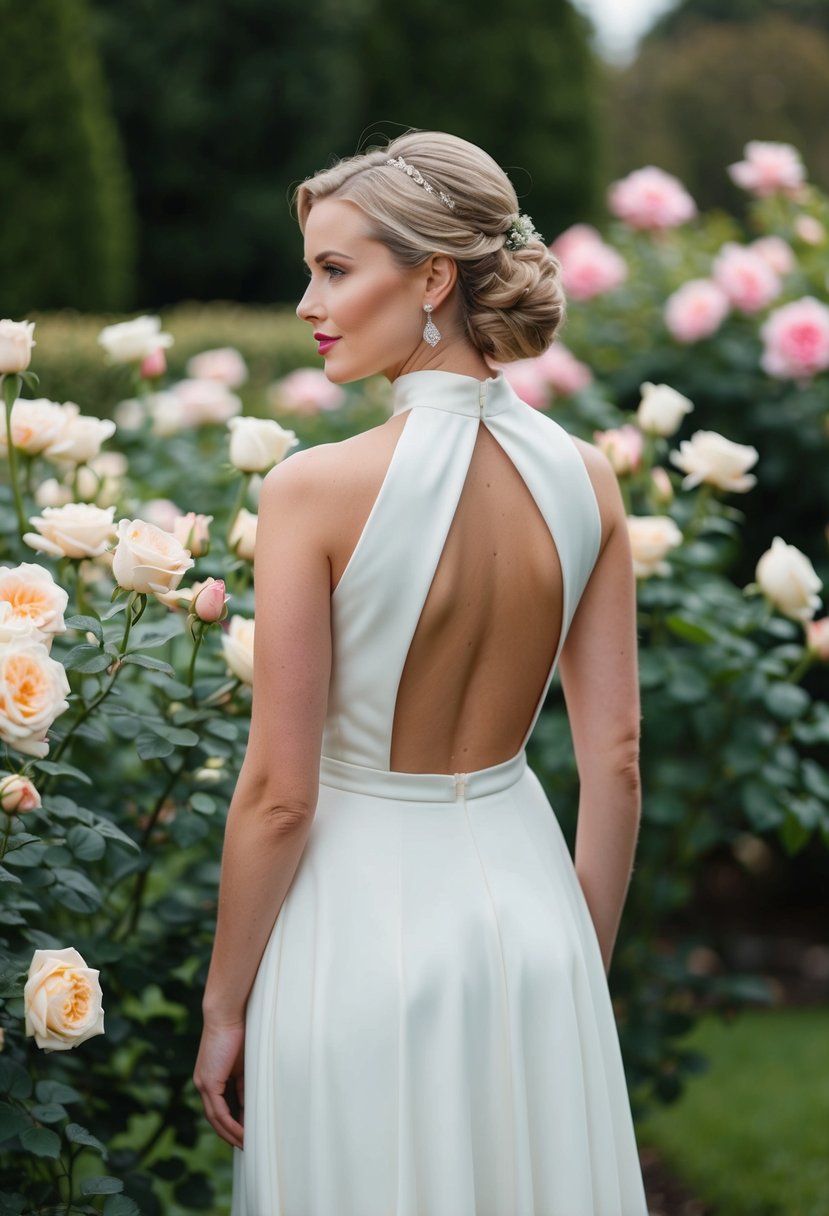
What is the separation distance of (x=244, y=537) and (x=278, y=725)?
0.59 metres

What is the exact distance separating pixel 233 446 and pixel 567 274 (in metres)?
2.37

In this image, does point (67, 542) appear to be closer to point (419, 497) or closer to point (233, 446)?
point (233, 446)

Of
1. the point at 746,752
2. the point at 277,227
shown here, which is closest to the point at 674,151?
the point at 277,227

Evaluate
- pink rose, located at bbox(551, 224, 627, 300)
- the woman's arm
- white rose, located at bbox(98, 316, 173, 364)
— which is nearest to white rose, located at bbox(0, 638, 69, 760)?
the woman's arm

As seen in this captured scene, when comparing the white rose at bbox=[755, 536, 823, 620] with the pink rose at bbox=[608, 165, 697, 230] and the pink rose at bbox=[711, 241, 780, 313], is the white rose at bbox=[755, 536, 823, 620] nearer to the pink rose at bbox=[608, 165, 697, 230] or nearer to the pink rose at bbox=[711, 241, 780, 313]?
the pink rose at bbox=[711, 241, 780, 313]

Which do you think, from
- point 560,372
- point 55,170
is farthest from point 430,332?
point 55,170

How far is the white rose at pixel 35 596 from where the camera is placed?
6.01 feet

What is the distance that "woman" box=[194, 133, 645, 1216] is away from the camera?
5.95 feet

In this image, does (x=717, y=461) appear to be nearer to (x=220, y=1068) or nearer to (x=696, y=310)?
(x=220, y=1068)

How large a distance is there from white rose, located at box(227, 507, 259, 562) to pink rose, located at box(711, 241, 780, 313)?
7.38 ft

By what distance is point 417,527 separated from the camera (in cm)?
181

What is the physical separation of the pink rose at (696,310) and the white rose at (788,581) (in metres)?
1.62

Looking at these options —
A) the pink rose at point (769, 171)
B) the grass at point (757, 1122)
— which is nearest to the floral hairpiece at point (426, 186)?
the grass at point (757, 1122)

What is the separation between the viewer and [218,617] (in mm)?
1905
